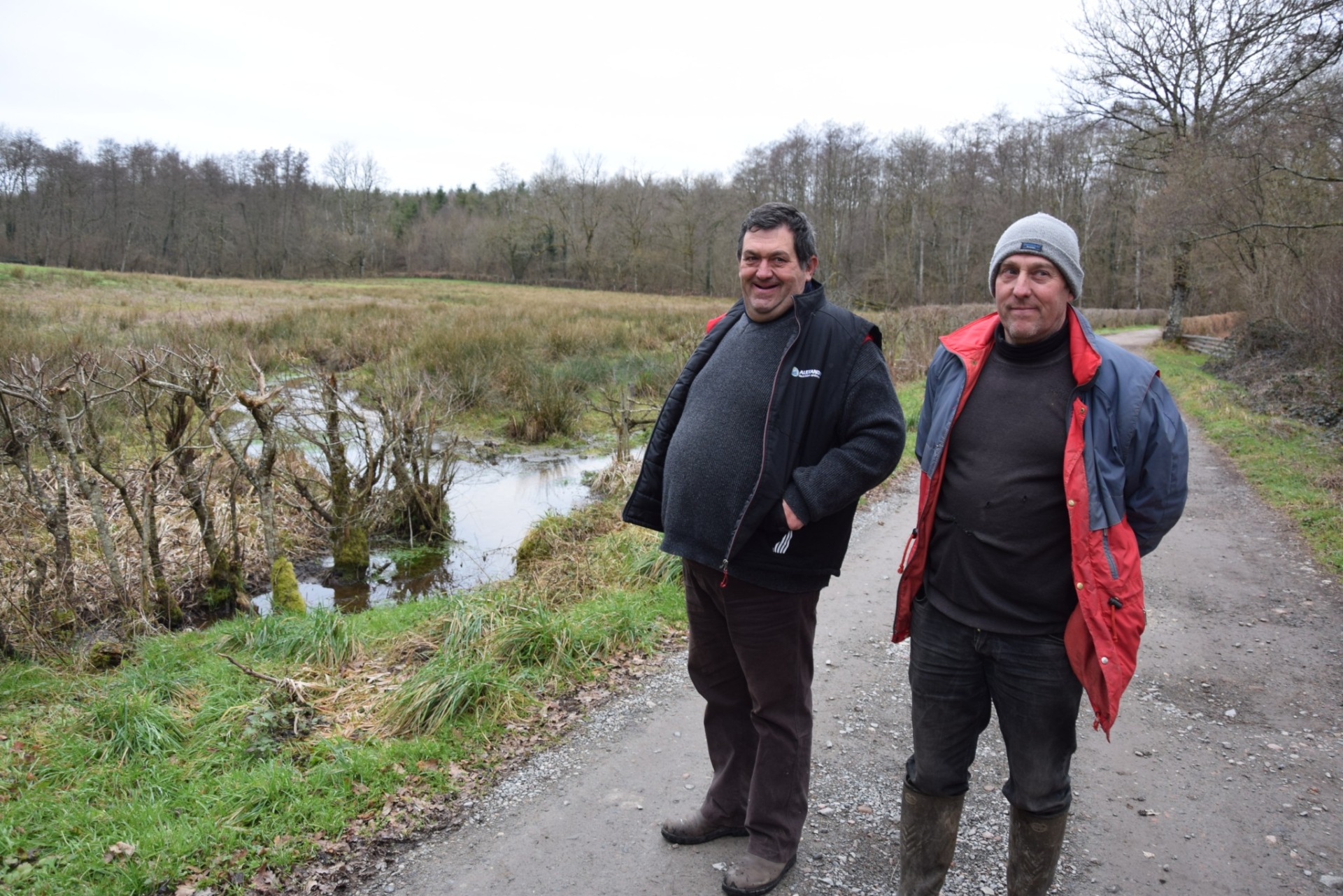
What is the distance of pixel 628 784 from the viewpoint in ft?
11.7

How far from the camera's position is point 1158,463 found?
2.25 metres

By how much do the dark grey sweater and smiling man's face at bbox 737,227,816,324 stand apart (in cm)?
6

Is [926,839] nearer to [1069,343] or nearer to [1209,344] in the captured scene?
[1069,343]

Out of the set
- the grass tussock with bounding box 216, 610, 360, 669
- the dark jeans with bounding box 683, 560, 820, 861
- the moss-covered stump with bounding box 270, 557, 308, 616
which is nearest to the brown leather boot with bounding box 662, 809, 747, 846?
the dark jeans with bounding box 683, 560, 820, 861

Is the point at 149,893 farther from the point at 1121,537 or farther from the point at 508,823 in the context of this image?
the point at 1121,537

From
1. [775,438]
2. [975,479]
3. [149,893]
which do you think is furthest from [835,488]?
[149,893]

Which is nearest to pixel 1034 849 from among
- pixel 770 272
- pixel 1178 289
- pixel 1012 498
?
pixel 1012 498

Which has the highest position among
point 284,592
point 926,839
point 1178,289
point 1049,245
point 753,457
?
point 1178,289

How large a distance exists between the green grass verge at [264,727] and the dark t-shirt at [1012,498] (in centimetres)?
245

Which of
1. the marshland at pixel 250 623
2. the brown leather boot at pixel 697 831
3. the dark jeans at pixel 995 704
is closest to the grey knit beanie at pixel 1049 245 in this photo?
the dark jeans at pixel 995 704

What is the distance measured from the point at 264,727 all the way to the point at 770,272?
134 inches

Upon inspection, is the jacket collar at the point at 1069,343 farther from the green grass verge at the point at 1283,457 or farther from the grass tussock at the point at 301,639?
the green grass verge at the point at 1283,457

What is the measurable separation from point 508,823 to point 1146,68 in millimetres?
27471

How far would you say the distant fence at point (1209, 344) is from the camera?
2064 centimetres
